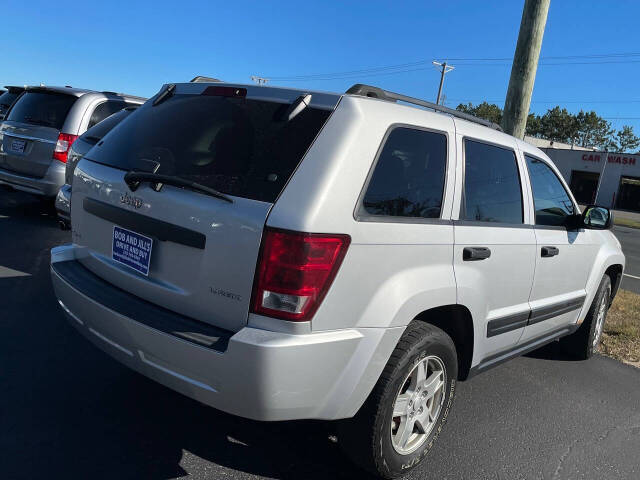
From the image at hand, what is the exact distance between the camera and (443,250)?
8.82 ft

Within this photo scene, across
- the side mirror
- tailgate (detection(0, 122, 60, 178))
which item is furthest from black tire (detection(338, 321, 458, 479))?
tailgate (detection(0, 122, 60, 178))

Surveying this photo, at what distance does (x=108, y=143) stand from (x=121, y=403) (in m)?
1.51

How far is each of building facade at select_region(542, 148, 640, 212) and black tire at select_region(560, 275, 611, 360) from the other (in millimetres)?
46030

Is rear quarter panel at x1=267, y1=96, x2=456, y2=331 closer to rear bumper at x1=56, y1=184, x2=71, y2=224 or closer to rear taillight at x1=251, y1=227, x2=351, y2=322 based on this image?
rear taillight at x1=251, y1=227, x2=351, y2=322

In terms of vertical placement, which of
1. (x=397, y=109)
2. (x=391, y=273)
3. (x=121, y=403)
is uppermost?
(x=397, y=109)

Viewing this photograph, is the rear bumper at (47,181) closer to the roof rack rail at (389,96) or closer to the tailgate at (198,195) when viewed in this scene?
the tailgate at (198,195)

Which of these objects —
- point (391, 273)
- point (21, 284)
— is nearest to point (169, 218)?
point (391, 273)

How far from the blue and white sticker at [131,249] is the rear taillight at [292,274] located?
0.66 m

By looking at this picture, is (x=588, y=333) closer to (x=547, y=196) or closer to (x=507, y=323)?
(x=547, y=196)

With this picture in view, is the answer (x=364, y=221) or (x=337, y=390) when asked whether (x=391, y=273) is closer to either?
(x=364, y=221)

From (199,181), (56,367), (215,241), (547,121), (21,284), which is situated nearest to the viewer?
(215,241)

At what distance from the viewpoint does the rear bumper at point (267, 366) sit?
6.91ft

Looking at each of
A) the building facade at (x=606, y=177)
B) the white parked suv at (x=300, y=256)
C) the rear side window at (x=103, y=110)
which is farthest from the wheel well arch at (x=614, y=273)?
the building facade at (x=606, y=177)

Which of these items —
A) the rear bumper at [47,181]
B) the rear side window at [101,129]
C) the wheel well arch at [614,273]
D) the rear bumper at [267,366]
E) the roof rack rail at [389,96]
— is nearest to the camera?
the rear bumper at [267,366]
